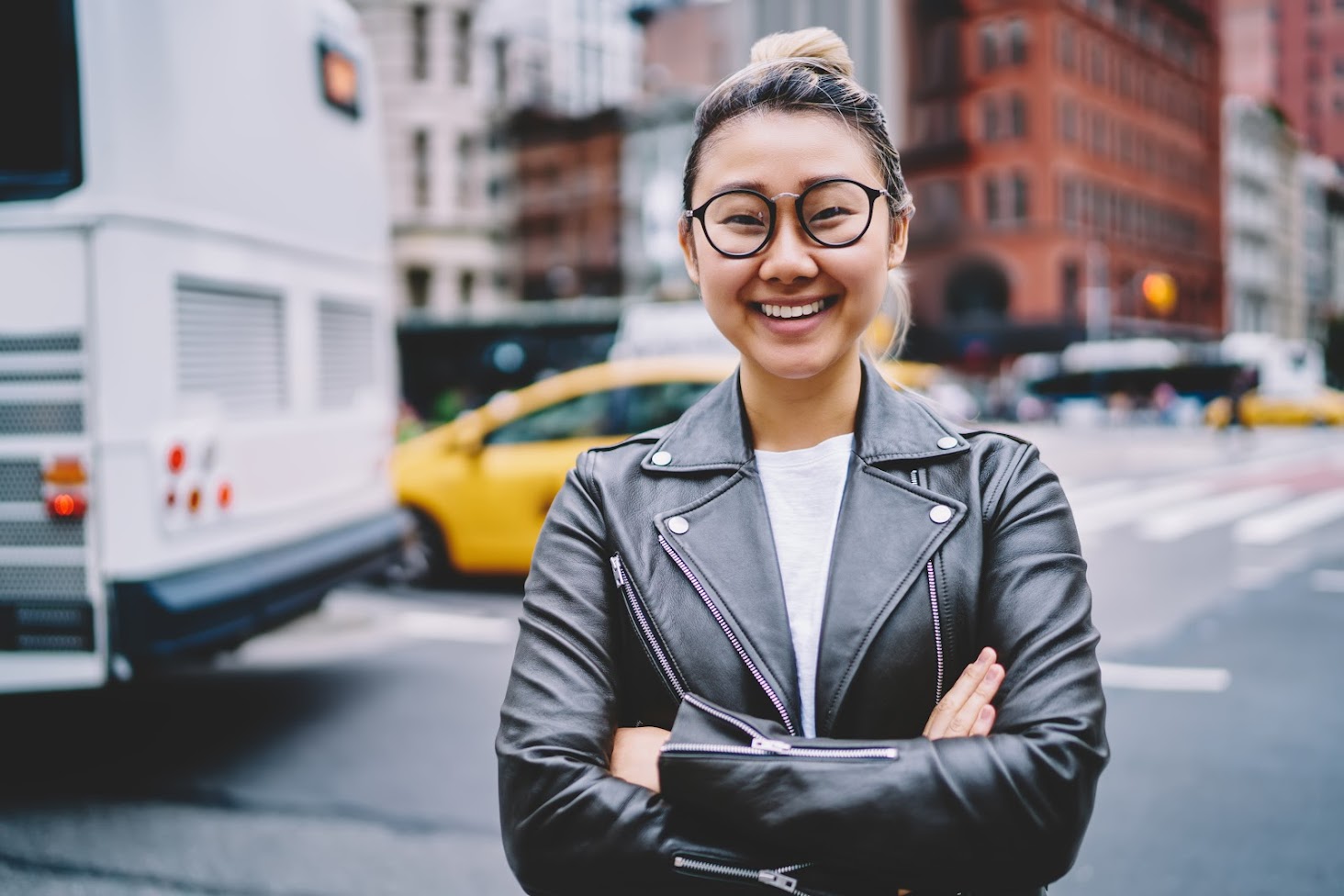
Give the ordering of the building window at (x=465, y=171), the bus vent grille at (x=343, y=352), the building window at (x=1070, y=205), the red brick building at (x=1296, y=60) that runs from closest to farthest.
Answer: the bus vent grille at (x=343, y=352) < the building window at (x=465, y=171) < the building window at (x=1070, y=205) < the red brick building at (x=1296, y=60)

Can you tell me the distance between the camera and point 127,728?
19.0 ft

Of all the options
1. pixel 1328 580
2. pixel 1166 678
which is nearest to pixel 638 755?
pixel 1166 678

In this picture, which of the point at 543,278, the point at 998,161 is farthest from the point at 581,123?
the point at 998,161

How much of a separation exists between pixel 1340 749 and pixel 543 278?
4403 cm

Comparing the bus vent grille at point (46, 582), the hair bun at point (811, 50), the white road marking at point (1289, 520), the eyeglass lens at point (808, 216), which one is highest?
the hair bun at point (811, 50)

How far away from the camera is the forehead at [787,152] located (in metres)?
1.63

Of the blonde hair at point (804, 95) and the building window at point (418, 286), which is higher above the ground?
the building window at point (418, 286)

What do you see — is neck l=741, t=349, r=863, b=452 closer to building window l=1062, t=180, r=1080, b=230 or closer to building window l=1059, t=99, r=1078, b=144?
building window l=1062, t=180, r=1080, b=230

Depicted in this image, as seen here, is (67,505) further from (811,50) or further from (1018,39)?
(1018,39)

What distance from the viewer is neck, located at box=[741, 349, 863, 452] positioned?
1.77m

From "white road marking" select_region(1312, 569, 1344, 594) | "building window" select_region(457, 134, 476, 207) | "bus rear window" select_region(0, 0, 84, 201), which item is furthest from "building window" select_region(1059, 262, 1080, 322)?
"bus rear window" select_region(0, 0, 84, 201)

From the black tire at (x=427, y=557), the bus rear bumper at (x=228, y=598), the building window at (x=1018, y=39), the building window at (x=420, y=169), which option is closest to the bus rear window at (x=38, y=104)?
the bus rear bumper at (x=228, y=598)

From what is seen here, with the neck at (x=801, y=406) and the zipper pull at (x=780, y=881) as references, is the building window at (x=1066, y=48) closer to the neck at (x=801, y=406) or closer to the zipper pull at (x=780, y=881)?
the neck at (x=801, y=406)

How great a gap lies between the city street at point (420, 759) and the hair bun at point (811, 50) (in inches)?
117
